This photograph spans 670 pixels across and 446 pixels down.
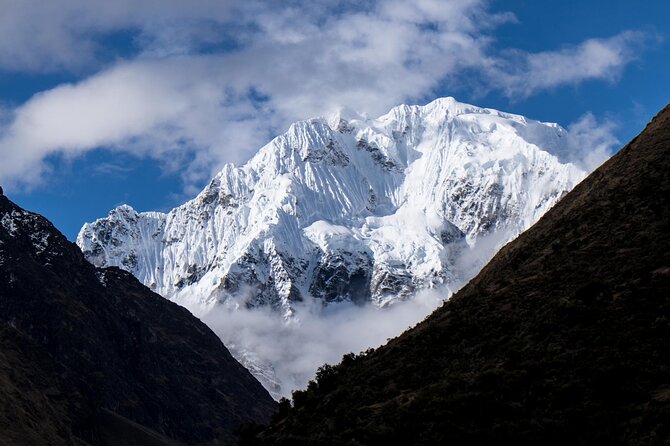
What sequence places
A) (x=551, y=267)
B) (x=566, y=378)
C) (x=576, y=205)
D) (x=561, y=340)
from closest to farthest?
(x=566, y=378) < (x=561, y=340) < (x=551, y=267) < (x=576, y=205)

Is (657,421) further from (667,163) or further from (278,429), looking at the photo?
(667,163)

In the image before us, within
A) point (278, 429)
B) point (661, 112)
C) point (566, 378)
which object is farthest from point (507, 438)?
point (661, 112)

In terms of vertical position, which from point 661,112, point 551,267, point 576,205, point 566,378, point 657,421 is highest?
point 661,112

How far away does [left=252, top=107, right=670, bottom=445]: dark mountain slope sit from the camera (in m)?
44.8

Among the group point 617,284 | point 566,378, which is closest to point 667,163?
point 617,284

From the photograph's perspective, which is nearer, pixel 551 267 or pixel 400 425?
pixel 400 425

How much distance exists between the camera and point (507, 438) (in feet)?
144

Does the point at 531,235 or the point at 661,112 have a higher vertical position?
the point at 661,112

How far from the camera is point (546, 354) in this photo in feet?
170

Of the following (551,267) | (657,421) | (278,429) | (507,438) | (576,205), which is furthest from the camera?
(576,205)

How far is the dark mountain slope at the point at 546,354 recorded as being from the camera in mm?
44750

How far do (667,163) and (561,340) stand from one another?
81.2ft

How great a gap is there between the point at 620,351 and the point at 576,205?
95.8 ft

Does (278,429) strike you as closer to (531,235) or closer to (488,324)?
(488,324)
